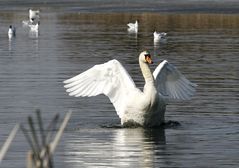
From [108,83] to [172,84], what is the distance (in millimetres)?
1376

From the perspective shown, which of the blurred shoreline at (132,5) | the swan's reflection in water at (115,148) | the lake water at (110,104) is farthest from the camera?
the blurred shoreline at (132,5)

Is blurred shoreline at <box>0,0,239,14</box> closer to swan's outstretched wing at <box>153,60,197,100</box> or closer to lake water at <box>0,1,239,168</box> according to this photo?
lake water at <box>0,1,239,168</box>

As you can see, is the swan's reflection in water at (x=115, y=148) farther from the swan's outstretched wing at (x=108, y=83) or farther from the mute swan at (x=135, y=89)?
the swan's outstretched wing at (x=108, y=83)

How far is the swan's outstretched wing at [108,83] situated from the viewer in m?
14.4

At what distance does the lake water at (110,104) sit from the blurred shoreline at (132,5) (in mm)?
15187

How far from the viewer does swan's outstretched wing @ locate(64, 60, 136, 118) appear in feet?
47.1

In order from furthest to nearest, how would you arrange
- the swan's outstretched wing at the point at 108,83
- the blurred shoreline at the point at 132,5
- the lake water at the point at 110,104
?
the blurred shoreline at the point at 132,5, the swan's outstretched wing at the point at 108,83, the lake water at the point at 110,104

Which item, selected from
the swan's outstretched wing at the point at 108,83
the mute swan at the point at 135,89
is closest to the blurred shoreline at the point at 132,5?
the mute swan at the point at 135,89

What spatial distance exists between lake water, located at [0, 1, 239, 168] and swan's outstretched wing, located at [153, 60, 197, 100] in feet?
0.98

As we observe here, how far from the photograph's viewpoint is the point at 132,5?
211 ft

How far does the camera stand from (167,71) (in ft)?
50.8

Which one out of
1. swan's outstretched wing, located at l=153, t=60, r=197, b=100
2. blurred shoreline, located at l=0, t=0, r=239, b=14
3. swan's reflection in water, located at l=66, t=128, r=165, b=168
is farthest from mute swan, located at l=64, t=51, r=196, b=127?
blurred shoreline, located at l=0, t=0, r=239, b=14

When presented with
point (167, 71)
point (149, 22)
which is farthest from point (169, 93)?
point (149, 22)

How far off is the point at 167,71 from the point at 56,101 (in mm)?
2203
